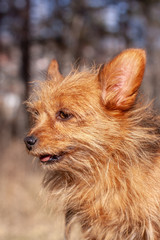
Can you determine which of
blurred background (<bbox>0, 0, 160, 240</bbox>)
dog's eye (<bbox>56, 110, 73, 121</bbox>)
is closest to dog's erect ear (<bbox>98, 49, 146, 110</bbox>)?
dog's eye (<bbox>56, 110, 73, 121</bbox>)

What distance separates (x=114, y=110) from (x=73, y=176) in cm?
75

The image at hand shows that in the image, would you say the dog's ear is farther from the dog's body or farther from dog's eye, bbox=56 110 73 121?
dog's eye, bbox=56 110 73 121

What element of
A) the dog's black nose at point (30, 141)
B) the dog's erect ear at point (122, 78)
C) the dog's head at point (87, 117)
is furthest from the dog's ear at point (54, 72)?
the dog's black nose at point (30, 141)

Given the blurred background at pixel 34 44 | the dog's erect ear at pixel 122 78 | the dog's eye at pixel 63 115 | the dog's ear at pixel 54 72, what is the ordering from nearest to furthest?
the dog's erect ear at pixel 122 78, the dog's eye at pixel 63 115, the dog's ear at pixel 54 72, the blurred background at pixel 34 44

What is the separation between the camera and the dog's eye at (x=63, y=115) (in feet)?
10.4

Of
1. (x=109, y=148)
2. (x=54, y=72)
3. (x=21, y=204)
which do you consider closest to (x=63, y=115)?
(x=109, y=148)

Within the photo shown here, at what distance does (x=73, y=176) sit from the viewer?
3.40 metres

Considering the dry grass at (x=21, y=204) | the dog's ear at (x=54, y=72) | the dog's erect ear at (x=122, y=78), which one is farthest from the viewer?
the dry grass at (x=21, y=204)

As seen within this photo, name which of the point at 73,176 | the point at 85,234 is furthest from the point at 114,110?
the point at 85,234

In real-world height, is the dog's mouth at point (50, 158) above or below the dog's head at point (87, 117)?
below

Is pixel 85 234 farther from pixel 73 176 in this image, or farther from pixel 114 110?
pixel 114 110

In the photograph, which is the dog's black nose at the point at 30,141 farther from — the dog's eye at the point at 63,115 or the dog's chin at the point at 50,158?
the dog's eye at the point at 63,115

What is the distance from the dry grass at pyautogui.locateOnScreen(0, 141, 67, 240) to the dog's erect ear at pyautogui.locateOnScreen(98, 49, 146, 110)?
1.52 meters

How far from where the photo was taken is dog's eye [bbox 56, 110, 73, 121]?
3180mm
